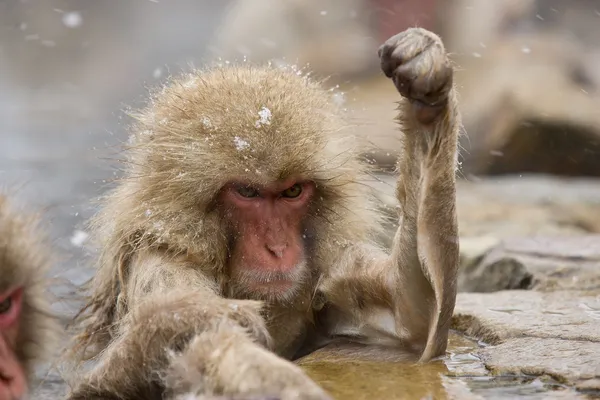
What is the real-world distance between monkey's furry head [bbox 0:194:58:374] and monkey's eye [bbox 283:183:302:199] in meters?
1.09

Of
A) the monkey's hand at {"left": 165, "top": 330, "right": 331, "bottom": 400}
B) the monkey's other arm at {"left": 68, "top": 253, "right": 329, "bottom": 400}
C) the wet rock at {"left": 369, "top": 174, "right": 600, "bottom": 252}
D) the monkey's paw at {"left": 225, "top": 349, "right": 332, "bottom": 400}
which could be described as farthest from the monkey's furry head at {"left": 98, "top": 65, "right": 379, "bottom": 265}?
the wet rock at {"left": 369, "top": 174, "right": 600, "bottom": 252}

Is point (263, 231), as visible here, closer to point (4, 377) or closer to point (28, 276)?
point (28, 276)

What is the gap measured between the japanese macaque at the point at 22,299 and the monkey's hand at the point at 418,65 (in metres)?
1.65

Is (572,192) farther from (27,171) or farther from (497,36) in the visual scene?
(497,36)

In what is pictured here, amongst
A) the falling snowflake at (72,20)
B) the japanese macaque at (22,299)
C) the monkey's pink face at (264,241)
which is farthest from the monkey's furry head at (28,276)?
the falling snowflake at (72,20)

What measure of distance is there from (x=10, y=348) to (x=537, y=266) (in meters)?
3.19

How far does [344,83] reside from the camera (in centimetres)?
1460

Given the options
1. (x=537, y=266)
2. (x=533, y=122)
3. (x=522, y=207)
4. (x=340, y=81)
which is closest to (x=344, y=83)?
(x=340, y=81)

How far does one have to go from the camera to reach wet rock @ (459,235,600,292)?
541 cm

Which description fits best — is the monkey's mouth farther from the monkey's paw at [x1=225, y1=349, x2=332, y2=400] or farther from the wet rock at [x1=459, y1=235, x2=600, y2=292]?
the wet rock at [x1=459, y1=235, x2=600, y2=292]

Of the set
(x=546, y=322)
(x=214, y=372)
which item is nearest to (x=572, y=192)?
(x=546, y=322)

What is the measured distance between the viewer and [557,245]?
240 inches

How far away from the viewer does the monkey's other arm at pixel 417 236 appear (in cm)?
345

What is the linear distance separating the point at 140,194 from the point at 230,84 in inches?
24.0
